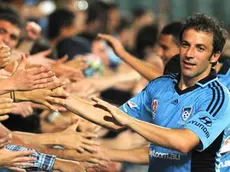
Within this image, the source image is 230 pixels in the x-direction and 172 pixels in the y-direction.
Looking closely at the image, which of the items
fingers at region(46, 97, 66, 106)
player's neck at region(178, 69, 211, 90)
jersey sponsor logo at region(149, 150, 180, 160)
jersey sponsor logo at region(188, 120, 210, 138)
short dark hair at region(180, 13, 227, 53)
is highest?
short dark hair at region(180, 13, 227, 53)

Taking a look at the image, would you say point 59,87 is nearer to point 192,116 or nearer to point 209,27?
point 192,116

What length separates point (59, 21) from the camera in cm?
1266

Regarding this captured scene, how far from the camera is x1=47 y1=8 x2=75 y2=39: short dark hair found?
495 inches

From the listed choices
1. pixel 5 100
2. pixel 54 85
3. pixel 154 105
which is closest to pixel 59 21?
pixel 154 105

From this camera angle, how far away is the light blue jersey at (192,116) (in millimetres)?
7090

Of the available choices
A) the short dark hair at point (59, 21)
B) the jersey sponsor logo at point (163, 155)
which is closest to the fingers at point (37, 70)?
the jersey sponsor logo at point (163, 155)

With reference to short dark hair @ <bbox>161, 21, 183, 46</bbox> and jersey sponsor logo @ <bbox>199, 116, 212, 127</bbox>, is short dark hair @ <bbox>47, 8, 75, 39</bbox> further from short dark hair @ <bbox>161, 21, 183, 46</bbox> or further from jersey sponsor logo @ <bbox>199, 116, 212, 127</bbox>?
jersey sponsor logo @ <bbox>199, 116, 212, 127</bbox>

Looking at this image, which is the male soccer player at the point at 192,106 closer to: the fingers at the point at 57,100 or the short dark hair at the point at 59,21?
the fingers at the point at 57,100

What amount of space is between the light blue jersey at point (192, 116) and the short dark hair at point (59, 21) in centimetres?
510

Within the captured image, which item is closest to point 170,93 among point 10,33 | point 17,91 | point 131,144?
point 17,91

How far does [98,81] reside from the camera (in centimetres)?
1101

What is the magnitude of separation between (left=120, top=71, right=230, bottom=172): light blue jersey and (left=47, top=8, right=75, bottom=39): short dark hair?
5104 millimetres

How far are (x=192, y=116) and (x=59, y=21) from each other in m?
5.74

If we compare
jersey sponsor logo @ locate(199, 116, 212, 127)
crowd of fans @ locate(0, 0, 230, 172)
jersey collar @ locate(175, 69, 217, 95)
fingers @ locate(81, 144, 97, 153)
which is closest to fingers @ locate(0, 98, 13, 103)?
crowd of fans @ locate(0, 0, 230, 172)
